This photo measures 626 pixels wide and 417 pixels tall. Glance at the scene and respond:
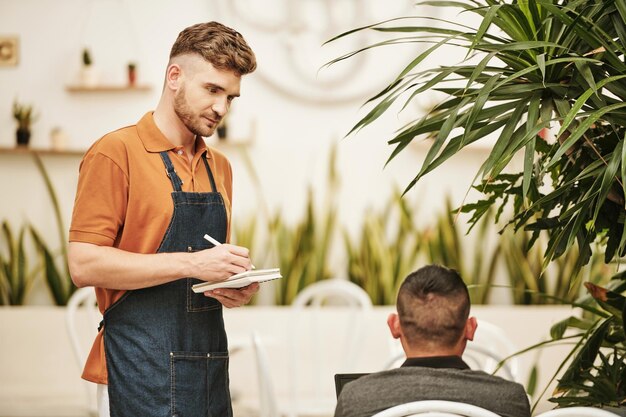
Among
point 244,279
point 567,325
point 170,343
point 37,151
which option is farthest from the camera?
point 37,151

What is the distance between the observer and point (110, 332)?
69.3 inches

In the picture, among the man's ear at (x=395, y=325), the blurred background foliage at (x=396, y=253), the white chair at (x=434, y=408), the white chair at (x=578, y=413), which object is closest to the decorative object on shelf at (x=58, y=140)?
the blurred background foliage at (x=396, y=253)

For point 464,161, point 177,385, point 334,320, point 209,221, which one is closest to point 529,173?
point 209,221

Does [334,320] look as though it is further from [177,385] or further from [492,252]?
[177,385]

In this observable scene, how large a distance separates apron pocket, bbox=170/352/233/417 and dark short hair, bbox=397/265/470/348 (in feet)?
1.28

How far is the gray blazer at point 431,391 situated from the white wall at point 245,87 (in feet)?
10.5

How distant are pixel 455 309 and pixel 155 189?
0.62 meters

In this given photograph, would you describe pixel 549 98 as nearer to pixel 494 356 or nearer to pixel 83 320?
pixel 494 356

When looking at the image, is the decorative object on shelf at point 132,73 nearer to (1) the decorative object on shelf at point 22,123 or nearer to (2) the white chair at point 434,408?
(1) the decorative object on shelf at point 22,123

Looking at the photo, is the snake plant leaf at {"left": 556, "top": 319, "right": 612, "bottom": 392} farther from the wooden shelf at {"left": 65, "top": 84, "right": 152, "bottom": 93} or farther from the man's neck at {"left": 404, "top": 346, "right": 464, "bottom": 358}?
Answer: the wooden shelf at {"left": 65, "top": 84, "right": 152, "bottom": 93}

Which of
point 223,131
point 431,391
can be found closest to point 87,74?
point 223,131

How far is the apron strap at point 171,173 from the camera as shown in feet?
5.90

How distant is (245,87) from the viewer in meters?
4.86

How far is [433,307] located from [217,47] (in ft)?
2.18
